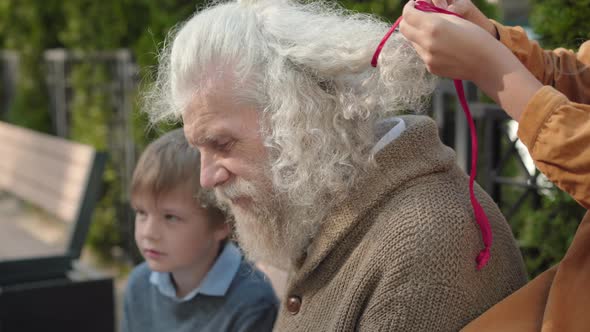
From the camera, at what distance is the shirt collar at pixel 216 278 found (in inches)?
102

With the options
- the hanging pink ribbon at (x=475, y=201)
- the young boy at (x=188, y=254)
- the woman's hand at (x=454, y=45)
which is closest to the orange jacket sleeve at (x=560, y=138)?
the woman's hand at (x=454, y=45)

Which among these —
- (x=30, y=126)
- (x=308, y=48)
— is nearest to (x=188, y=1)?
(x=308, y=48)

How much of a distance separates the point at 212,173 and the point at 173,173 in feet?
2.17

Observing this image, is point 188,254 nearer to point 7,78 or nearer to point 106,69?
point 106,69

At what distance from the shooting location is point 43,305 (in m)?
3.95

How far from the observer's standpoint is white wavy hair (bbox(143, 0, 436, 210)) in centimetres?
182

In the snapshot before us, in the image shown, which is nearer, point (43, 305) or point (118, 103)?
point (43, 305)

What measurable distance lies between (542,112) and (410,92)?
22.5 inches

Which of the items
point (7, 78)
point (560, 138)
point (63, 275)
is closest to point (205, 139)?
point (560, 138)

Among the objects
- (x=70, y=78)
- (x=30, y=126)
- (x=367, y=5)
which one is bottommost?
(x=30, y=126)

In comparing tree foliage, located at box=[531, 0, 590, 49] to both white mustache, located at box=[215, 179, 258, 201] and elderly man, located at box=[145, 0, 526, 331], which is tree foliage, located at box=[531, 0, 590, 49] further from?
white mustache, located at box=[215, 179, 258, 201]

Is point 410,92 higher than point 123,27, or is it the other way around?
point 410,92

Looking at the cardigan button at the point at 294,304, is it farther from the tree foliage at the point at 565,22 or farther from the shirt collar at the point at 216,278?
the tree foliage at the point at 565,22

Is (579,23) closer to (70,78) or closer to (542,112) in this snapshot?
(542,112)
